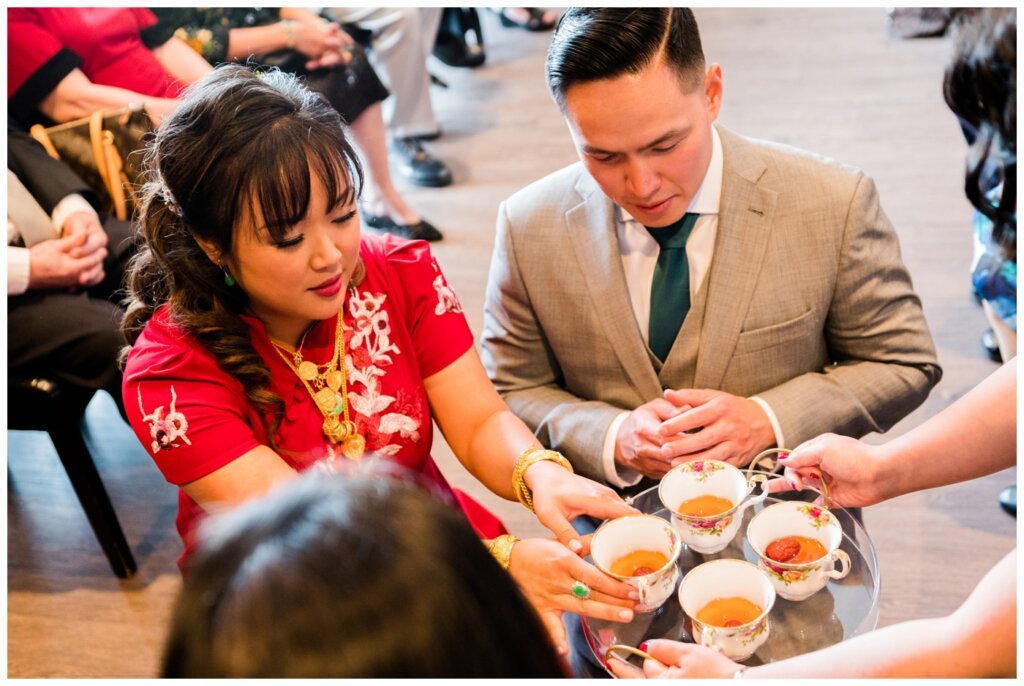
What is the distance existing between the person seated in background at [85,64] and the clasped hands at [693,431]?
1.70 metres

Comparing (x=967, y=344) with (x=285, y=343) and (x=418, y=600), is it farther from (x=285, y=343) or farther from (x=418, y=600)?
(x=418, y=600)

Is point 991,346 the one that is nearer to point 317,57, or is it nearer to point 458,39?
point 317,57

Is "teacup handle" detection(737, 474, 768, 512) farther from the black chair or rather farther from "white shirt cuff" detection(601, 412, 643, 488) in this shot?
the black chair

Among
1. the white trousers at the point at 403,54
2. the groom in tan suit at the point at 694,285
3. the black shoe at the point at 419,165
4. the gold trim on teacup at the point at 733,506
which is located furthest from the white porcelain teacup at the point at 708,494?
the white trousers at the point at 403,54

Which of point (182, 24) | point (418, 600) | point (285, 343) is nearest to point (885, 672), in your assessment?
point (418, 600)

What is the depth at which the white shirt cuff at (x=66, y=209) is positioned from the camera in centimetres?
260

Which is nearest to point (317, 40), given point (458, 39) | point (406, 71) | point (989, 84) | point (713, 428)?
point (406, 71)

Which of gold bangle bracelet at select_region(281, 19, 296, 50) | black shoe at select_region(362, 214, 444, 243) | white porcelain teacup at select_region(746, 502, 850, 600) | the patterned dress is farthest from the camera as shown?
black shoe at select_region(362, 214, 444, 243)

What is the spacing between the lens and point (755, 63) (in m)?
5.05

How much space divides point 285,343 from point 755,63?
3964 mm

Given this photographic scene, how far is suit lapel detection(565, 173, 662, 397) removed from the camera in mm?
1850

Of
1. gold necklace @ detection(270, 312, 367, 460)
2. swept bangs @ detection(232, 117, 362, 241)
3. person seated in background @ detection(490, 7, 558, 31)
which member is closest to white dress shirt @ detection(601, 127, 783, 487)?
gold necklace @ detection(270, 312, 367, 460)

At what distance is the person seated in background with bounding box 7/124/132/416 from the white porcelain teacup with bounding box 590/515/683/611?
147 centimetres

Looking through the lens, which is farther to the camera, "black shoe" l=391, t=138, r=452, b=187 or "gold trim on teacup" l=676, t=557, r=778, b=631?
"black shoe" l=391, t=138, r=452, b=187
